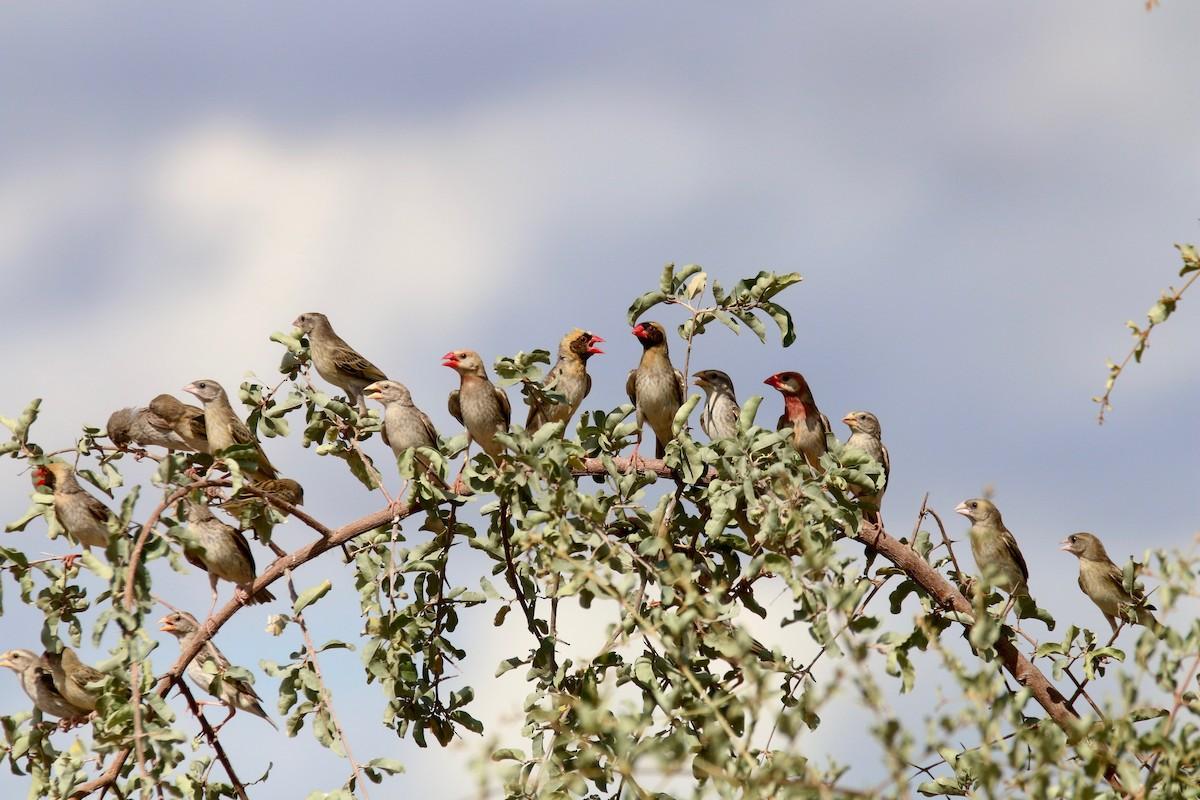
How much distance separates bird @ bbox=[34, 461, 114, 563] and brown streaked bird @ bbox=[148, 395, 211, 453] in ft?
3.92

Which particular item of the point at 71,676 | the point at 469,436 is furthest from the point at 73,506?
the point at 469,436

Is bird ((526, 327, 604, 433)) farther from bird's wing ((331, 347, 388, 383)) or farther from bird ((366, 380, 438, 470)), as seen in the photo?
bird's wing ((331, 347, 388, 383))

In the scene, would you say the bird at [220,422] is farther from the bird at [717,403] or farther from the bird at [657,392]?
the bird at [717,403]

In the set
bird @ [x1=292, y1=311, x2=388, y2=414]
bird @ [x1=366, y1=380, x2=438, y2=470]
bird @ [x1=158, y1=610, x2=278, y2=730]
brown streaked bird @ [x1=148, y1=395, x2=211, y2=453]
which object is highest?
bird @ [x1=292, y1=311, x2=388, y2=414]

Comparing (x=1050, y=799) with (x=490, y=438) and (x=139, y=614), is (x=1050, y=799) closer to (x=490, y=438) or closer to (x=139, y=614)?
(x=139, y=614)

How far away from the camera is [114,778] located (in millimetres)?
5988

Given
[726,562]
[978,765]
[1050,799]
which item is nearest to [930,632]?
[978,765]

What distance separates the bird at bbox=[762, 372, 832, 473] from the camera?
7.80 metres

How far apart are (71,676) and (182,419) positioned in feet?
5.52

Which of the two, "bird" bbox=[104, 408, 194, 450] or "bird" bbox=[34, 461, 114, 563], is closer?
"bird" bbox=[34, 461, 114, 563]

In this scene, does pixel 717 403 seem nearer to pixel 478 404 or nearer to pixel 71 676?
pixel 478 404

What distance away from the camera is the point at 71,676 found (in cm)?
807

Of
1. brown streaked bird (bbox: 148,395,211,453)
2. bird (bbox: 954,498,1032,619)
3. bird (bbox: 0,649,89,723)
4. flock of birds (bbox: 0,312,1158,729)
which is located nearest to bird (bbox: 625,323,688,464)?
flock of birds (bbox: 0,312,1158,729)

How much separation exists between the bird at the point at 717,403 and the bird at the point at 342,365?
7.65 feet
